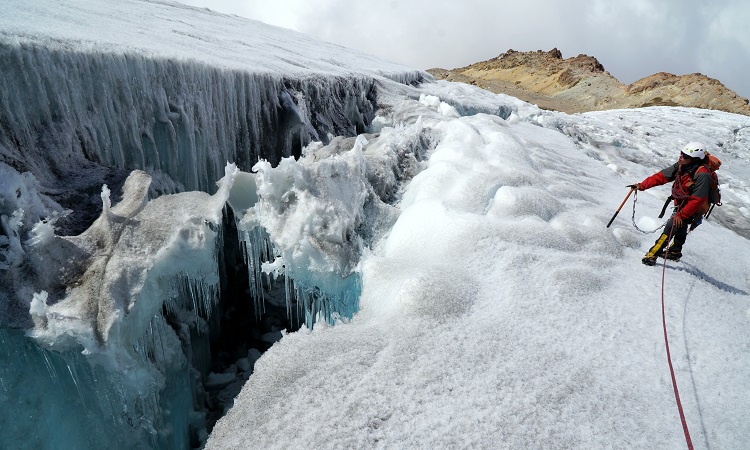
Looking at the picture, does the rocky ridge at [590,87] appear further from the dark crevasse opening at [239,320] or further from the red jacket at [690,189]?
the dark crevasse opening at [239,320]

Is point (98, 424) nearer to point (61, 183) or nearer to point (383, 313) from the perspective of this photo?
point (61, 183)

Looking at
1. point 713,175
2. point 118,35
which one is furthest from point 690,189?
point 118,35

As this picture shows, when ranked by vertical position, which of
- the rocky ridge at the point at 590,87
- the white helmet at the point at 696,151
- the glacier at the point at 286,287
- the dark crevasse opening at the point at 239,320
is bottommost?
the dark crevasse opening at the point at 239,320

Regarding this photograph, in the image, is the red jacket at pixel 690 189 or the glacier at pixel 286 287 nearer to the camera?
the glacier at pixel 286 287

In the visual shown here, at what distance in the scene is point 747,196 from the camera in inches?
389

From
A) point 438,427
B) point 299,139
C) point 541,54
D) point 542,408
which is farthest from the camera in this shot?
point 541,54

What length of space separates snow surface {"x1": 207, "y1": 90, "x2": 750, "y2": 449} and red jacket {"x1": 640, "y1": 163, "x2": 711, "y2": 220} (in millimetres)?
537

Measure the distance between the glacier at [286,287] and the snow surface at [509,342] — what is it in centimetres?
1

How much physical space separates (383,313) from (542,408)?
1.08 metres

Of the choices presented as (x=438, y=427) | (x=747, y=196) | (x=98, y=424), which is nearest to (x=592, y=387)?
(x=438, y=427)

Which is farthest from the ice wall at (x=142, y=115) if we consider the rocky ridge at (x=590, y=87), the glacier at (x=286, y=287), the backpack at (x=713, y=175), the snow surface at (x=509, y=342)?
the rocky ridge at (x=590, y=87)

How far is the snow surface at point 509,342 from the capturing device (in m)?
1.96

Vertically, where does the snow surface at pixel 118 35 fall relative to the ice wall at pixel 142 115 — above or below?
above

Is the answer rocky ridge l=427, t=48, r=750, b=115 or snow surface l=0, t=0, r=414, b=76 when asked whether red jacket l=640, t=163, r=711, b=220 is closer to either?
snow surface l=0, t=0, r=414, b=76
